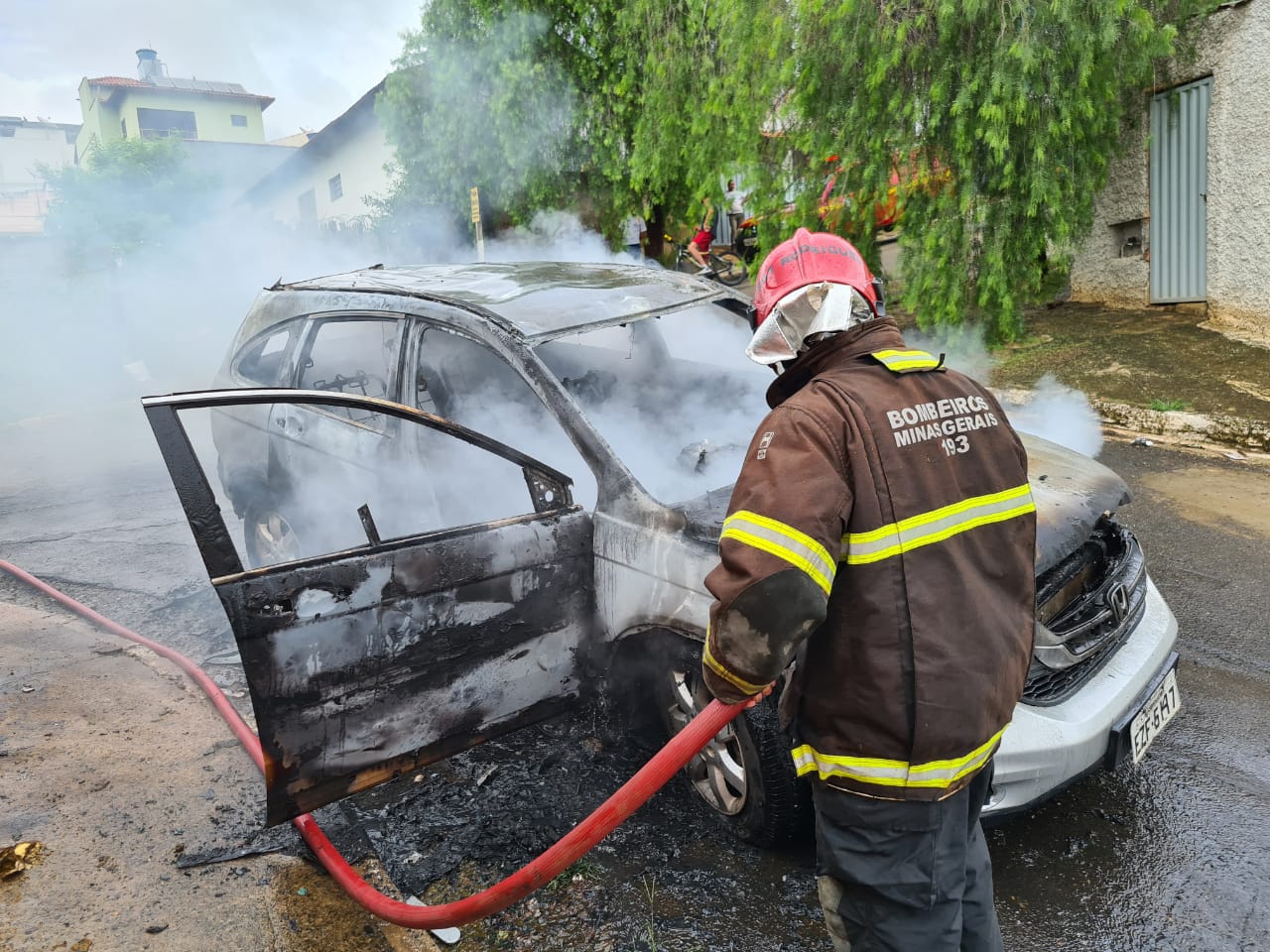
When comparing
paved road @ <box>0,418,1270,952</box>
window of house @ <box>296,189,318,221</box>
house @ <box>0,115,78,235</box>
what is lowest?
paved road @ <box>0,418,1270,952</box>

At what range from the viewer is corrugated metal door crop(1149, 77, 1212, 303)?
26.4 ft

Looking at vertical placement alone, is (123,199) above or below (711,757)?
above

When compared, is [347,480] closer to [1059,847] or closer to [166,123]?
[1059,847]

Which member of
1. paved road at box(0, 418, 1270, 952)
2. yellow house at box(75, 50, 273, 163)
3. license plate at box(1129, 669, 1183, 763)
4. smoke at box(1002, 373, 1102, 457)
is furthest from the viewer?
yellow house at box(75, 50, 273, 163)

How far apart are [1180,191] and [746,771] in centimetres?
826

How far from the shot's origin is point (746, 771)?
99.6 inches

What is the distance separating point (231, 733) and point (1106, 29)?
7.05 m

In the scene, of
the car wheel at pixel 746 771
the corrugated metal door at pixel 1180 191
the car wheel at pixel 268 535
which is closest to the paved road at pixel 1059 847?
the car wheel at pixel 746 771

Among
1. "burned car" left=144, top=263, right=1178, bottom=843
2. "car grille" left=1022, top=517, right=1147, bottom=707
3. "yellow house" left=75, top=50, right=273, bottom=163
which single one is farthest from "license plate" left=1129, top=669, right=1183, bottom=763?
"yellow house" left=75, top=50, right=273, bottom=163

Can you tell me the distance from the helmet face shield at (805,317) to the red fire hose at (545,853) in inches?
27.9

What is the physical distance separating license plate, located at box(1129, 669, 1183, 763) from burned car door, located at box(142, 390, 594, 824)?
1.61 meters

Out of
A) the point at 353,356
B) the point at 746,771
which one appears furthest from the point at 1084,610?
the point at 353,356

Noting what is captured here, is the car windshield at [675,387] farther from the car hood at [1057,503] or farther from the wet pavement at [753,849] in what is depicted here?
the wet pavement at [753,849]

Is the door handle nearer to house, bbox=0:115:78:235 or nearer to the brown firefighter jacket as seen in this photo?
the brown firefighter jacket
